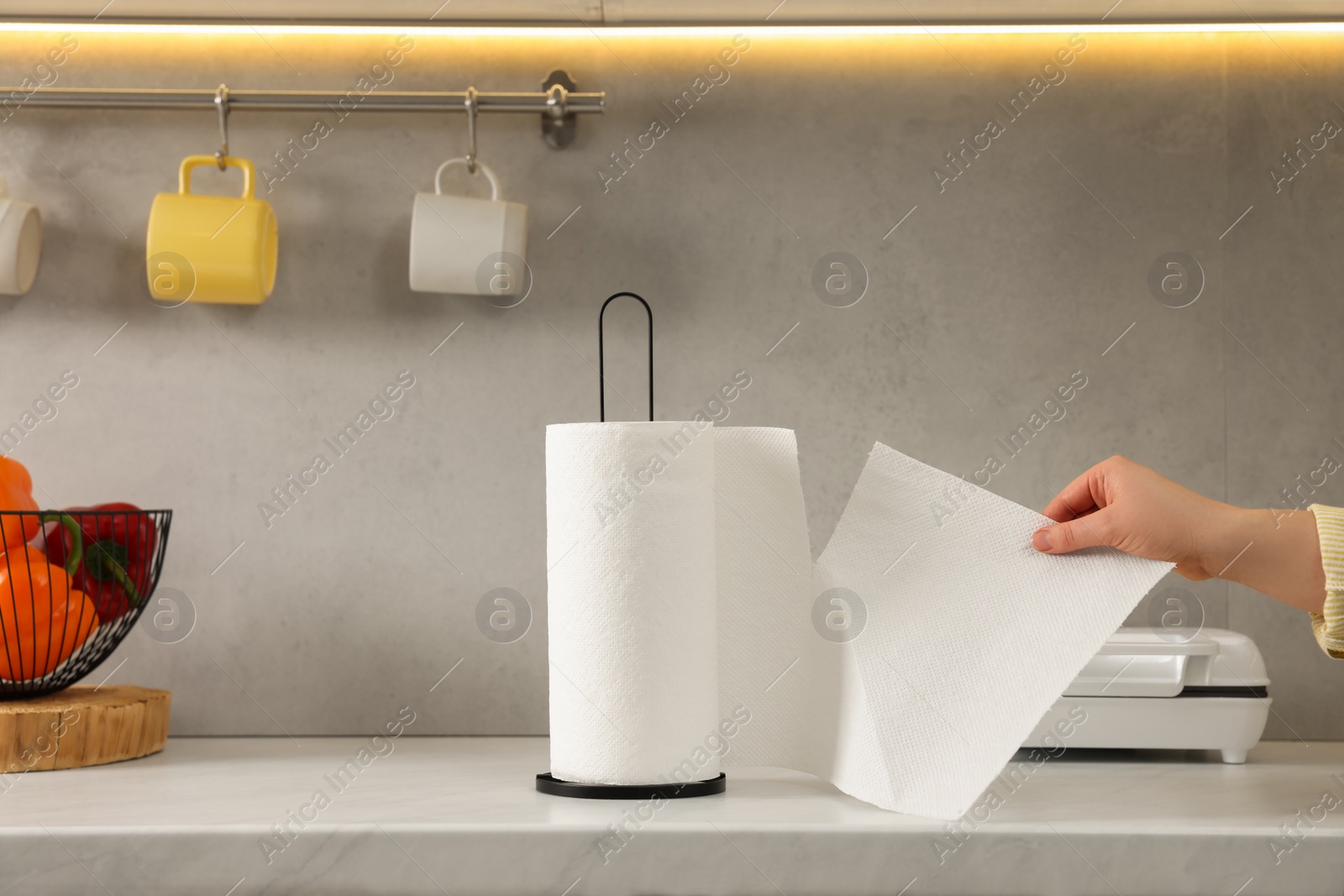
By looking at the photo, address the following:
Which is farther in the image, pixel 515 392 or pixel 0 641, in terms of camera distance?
pixel 515 392

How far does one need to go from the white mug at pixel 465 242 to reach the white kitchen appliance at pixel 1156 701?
0.59 metres

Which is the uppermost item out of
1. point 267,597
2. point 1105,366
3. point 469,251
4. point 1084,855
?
point 469,251

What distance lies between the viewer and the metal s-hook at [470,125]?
0.99 metres

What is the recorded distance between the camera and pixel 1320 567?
0.73 m

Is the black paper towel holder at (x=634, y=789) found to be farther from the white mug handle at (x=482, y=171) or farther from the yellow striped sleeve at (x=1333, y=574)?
the white mug handle at (x=482, y=171)

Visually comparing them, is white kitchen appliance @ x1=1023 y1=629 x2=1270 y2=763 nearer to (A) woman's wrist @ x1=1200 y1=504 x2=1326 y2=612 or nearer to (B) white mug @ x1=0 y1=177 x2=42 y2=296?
(A) woman's wrist @ x1=1200 y1=504 x2=1326 y2=612

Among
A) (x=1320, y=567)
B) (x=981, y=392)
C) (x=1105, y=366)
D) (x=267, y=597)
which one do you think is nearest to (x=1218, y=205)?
(x=1105, y=366)

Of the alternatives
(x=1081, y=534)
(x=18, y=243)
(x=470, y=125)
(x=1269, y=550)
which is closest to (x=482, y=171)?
(x=470, y=125)

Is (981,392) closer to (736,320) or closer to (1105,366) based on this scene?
(1105,366)

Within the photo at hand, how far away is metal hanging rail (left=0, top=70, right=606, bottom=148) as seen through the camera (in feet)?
3.25

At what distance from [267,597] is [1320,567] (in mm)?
882

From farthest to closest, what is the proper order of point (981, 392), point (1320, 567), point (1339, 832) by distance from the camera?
1. point (981, 392)
2. point (1320, 567)
3. point (1339, 832)

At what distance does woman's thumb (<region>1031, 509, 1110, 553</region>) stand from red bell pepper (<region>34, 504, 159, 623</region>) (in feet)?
2.41

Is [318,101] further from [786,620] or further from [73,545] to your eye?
[786,620]
